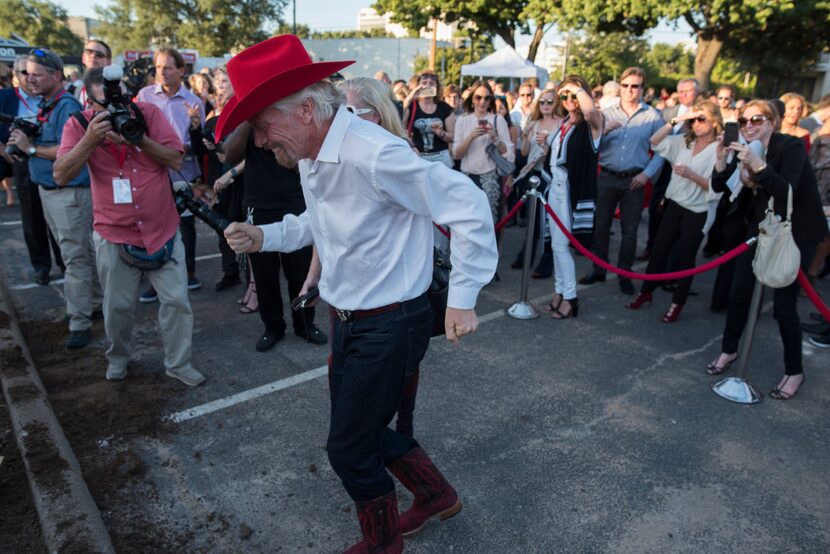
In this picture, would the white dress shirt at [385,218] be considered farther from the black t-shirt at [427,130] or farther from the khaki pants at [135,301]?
the black t-shirt at [427,130]

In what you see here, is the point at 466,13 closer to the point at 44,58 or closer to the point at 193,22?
the point at 44,58

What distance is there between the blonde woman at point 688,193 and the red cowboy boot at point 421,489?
354 centimetres

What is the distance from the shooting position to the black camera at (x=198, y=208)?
2738 millimetres

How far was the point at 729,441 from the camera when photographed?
11.3ft

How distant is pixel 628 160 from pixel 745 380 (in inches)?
110

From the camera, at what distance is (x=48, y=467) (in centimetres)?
285

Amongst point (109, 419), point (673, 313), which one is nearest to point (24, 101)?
point (109, 419)

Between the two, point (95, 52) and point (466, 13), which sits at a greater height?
point (466, 13)

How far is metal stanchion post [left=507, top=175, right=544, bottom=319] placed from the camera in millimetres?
5188

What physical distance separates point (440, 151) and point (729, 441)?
4015mm

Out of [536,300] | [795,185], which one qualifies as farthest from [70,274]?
[795,185]

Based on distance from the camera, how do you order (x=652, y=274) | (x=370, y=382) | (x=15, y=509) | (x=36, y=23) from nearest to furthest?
(x=370, y=382) < (x=15, y=509) < (x=652, y=274) < (x=36, y=23)

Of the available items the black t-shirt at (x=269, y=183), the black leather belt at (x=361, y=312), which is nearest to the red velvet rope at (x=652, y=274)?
the black t-shirt at (x=269, y=183)

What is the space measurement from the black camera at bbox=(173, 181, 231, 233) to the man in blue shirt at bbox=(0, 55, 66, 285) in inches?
135
